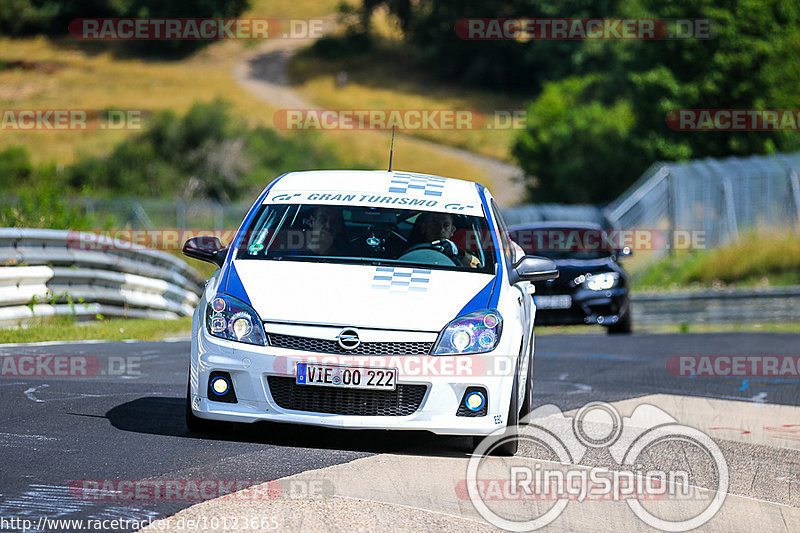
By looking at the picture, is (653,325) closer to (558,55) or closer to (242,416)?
(242,416)

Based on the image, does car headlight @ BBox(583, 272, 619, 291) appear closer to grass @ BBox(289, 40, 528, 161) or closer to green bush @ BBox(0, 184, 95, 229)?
green bush @ BBox(0, 184, 95, 229)

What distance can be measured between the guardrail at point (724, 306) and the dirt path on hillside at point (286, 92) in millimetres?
41005

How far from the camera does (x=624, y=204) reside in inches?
1388

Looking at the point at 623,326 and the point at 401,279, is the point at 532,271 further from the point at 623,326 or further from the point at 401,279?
the point at 623,326

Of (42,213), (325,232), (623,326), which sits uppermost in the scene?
(42,213)

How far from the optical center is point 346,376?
732 centimetres

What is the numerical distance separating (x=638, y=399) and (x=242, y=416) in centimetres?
440

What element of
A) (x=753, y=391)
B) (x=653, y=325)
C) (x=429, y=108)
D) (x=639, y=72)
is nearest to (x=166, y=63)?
(x=429, y=108)

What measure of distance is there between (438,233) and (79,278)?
843 cm

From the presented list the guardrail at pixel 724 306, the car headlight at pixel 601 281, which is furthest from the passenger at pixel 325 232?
the guardrail at pixel 724 306

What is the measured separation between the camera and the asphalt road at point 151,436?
6.38 m

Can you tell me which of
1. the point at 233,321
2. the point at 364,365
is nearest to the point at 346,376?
the point at 364,365

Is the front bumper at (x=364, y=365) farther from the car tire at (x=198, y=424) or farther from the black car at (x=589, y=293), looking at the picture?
the black car at (x=589, y=293)

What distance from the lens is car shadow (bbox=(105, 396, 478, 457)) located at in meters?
7.79
